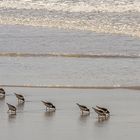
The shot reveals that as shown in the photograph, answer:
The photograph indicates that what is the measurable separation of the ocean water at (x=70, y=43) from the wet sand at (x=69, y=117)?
1453mm

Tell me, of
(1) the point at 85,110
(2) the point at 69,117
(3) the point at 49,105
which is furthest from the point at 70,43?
(2) the point at 69,117

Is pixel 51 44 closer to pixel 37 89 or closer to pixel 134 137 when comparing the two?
pixel 37 89

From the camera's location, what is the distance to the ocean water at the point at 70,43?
25891mm

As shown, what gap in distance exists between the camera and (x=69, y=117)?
19547 millimetres

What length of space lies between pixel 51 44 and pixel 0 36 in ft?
13.5

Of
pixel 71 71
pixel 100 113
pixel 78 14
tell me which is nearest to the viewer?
pixel 100 113

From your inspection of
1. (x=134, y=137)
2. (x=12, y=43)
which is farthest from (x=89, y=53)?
(x=134, y=137)

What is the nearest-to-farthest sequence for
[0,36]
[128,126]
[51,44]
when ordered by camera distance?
[128,126], [51,44], [0,36]

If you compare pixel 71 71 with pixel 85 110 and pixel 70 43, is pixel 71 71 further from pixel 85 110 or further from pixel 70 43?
pixel 70 43

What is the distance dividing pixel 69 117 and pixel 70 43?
16687mm

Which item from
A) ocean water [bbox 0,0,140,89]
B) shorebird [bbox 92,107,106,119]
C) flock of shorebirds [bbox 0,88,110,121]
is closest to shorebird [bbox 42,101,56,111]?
flock of shorebirds [bbox 0,88,110,121]

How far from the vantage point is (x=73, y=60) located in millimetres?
30484

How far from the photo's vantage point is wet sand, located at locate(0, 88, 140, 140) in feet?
57.9

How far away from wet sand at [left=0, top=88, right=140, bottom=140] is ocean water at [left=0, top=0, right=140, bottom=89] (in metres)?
1.45
